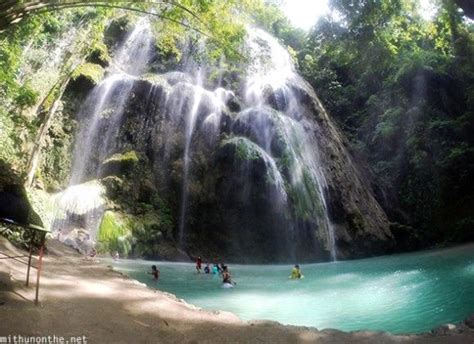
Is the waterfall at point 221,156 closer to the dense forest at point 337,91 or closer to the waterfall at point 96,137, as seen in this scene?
the waterfall at point 96,137

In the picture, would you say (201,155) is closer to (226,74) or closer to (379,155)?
(226,74)

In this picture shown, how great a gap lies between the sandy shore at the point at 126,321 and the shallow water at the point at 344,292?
196cm

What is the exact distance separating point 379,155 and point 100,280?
19.1 m

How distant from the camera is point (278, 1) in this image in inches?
637

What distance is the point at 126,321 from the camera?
→ 20.0ft

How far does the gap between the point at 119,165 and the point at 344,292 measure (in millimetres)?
11382

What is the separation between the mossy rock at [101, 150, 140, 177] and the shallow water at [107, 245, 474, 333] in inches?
175

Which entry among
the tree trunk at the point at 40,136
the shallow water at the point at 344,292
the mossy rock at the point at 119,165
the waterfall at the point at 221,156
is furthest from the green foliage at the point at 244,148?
the tree trunk at the point at 40,136

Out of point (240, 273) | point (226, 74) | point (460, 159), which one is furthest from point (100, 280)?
point (460, 159)

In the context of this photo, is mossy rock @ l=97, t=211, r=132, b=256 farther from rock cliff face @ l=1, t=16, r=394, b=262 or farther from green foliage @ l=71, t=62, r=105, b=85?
green foliage @ l=71, t=62, r=105, b=85

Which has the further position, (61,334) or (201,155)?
(201,155)

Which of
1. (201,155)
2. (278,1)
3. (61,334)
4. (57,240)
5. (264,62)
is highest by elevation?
(278,1)

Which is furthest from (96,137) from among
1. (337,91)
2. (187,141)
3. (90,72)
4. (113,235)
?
(337,91)

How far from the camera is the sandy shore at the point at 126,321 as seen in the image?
17.4ft
